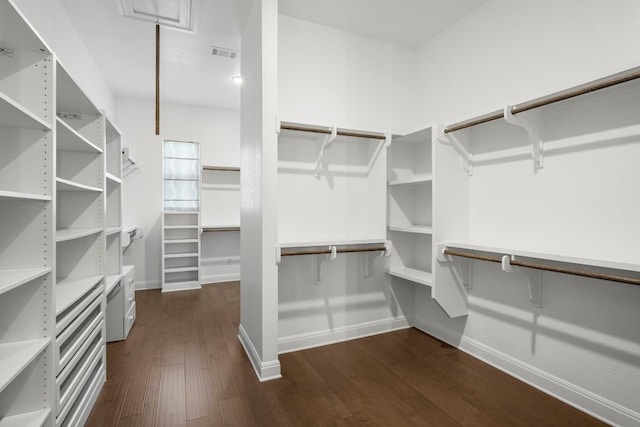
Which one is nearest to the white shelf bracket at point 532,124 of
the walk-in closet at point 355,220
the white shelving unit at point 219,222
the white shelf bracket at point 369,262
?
the walk-in closet at point 355,220

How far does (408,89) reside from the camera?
330 centimetres

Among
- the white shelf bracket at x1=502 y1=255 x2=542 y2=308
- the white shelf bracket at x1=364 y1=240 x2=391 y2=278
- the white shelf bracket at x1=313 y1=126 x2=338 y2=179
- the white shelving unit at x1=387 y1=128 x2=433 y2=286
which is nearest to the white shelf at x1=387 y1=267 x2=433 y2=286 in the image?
the white shelving unit at x1=387 y1=128 x2=433 y2=286

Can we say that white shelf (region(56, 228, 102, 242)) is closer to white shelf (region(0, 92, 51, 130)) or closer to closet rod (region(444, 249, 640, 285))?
white shelf (region(0, 92, 51, 130))

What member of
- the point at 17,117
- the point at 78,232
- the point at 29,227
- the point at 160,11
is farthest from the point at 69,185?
the point at 160,11

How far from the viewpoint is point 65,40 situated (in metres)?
2.89

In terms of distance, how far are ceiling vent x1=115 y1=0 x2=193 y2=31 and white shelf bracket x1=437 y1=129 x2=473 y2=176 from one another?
2350 millimetres

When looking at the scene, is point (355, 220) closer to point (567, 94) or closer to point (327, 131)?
point (327, 131)

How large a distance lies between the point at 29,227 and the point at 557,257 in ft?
8.60

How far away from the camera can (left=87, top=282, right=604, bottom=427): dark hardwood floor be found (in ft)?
6.25

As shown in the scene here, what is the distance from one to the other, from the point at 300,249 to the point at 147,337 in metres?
1.77

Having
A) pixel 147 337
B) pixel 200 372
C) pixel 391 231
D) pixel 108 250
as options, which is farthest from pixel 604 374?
pixel 108 250

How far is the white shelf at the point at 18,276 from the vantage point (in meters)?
1.16

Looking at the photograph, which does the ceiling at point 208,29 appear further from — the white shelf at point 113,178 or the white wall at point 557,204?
the white shelf at point 113,178

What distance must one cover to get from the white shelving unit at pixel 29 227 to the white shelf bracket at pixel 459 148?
8.00 ft
